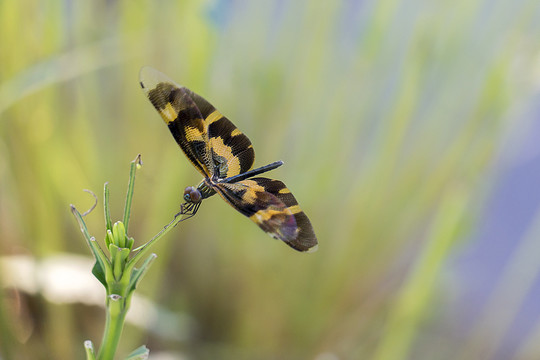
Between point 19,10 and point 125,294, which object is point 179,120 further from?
point 19,10

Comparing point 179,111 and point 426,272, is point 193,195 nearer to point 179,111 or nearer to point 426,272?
point 179,111

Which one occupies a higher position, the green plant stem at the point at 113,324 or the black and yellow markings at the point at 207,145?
the black and yellow markings at the point at 207,145

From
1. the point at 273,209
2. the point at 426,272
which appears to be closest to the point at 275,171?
the point at 426,272

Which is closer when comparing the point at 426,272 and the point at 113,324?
the point at 113,324

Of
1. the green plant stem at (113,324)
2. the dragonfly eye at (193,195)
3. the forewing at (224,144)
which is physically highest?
the forewing at (224,144)

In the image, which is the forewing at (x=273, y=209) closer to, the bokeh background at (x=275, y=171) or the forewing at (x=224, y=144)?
the forewing at (x=224, y=144)

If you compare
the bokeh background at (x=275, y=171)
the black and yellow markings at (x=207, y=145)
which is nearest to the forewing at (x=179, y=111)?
the black and yellow markings at (x=207, y=145)

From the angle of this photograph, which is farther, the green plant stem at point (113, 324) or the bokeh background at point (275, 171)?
the bokeh background at point (275, 171)
